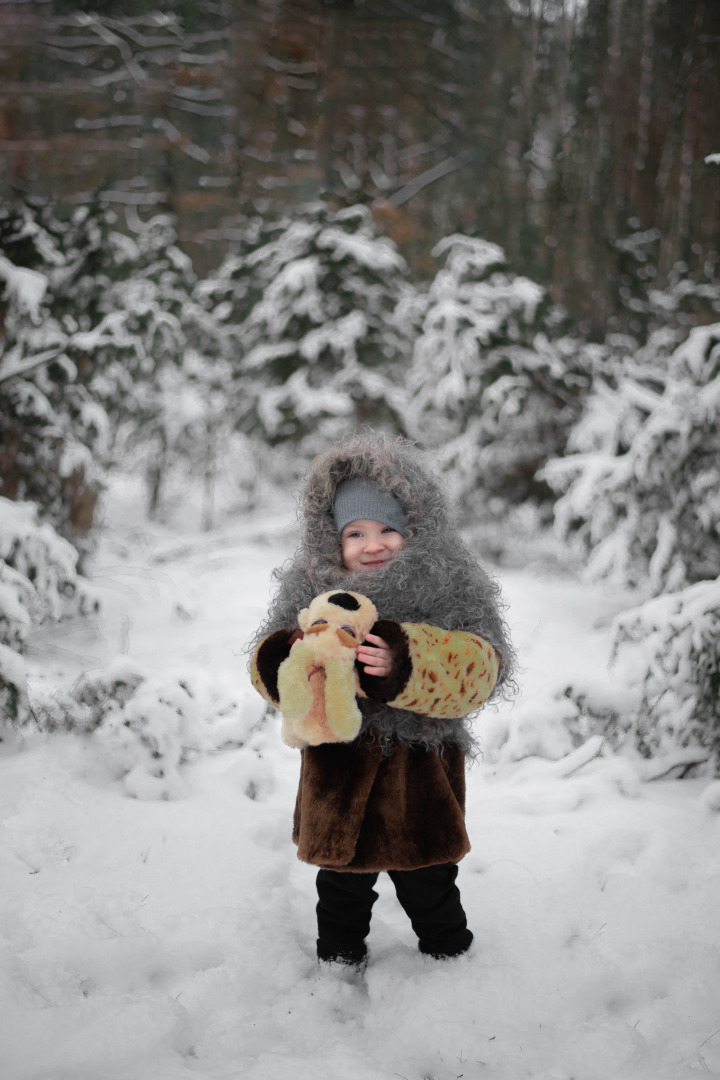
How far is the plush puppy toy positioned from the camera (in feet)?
5.05

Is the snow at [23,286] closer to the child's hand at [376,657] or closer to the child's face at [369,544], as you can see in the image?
the child's face at [369,544]

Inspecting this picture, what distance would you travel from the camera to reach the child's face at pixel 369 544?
186 centimetres

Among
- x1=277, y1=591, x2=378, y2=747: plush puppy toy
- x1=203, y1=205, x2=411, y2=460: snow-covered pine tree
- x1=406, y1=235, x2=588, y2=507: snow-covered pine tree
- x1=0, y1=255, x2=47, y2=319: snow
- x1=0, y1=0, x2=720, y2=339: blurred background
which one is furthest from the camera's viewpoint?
x1=203, y1=205, x2=411, y2=460: snow-covered pine tree

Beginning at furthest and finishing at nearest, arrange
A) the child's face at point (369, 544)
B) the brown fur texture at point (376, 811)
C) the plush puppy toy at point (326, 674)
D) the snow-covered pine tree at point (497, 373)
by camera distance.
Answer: the snow-covered pine tree at point (497, 373) → the child's face at point (369, 544) → the brown fur texture at point (376, 811) → the plush puppy toy at point (326, 674)

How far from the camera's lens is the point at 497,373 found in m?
7.66

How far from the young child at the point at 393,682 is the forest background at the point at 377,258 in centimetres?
224

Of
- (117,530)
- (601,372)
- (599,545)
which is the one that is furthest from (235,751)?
(117,530)

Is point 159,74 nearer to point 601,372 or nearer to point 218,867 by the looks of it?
point 601,372

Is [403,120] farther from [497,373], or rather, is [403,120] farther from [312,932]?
[312,932]

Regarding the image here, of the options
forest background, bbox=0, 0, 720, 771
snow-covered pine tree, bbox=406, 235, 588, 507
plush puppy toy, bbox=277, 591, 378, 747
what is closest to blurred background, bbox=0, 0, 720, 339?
forest background, bbox=0, 0, 720, 771

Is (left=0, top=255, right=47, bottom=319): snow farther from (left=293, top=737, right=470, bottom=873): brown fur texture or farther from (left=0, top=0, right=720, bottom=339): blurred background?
(left=293, top=737, right=470, bottom=873): brown fur texture

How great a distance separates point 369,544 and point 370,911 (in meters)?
1.09

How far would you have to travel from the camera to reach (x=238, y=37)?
9242 mm

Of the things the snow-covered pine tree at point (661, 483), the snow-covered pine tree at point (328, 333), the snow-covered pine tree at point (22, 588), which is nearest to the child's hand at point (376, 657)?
the snow-covered pine tree at point (22, 588)
